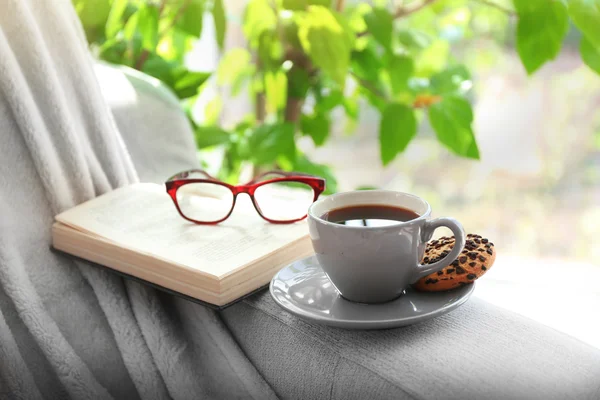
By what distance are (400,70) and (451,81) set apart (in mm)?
98

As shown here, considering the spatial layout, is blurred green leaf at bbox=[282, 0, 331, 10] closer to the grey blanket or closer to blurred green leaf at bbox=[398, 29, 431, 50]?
blurred green leaf at bbox=[398, 29, 431, 50]

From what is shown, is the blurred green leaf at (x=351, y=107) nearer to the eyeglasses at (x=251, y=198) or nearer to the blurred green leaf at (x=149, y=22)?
the blurred green leaf at (x=149, y=22)

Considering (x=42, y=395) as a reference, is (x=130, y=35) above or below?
above

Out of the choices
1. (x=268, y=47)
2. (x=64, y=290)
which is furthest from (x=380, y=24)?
(x=64, y=290)

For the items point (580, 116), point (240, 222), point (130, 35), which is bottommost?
point (580, 116)

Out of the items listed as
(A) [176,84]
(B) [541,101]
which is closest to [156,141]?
(A) [176,84]

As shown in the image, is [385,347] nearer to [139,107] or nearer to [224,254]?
[224,254]

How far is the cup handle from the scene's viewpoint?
1.81 ft

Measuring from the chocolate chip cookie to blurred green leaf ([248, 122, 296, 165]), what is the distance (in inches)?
23.4

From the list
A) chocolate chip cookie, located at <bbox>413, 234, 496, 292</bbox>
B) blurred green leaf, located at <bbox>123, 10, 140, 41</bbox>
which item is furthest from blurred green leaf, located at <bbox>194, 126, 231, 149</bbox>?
chocolate chip cookie, located at <bbox>413, 234, 496, 292</bbox>

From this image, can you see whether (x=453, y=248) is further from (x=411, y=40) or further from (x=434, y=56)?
(x=434, y=56)

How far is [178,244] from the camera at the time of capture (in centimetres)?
66

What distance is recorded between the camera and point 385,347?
0.53 meters

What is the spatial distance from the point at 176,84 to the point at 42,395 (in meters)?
0.64
